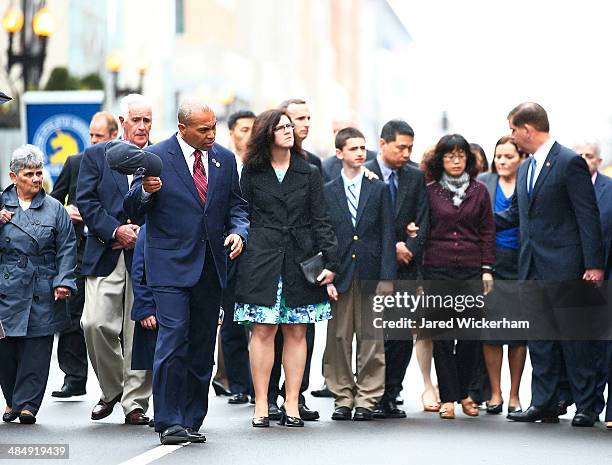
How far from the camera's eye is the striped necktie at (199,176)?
9.97 metres

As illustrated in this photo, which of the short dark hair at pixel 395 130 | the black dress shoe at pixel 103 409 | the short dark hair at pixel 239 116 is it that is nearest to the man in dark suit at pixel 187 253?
the black dress shoe at pixel 103 409

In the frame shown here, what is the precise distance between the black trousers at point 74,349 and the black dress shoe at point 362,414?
2.73m

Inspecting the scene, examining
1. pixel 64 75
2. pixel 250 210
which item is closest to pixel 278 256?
pixel 250 210

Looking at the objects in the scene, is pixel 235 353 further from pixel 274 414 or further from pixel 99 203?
pixel 99 203

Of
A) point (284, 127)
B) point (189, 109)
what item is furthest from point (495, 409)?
point (189, 109)

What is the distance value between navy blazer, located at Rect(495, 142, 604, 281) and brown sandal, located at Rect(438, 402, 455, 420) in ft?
3.72

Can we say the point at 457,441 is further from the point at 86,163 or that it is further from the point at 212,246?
the point at 86,163

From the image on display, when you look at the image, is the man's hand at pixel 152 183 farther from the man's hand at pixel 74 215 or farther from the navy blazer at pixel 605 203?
the navy blazer at pixel 605 203

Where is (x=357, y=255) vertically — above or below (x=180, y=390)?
above

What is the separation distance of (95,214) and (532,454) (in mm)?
3609

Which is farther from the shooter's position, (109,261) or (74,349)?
(74,349)

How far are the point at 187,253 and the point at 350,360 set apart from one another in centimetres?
225

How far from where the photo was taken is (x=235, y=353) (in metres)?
13.2

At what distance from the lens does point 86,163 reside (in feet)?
36.7
